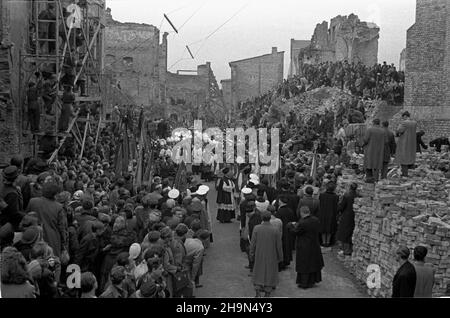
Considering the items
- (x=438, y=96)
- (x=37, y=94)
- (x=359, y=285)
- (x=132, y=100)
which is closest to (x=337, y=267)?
(x=359, y=285)

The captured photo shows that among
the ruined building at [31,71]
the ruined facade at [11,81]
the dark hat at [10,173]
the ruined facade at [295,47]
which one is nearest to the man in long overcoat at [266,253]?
the dark hat at [10,173]

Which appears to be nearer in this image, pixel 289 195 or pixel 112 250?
pixel 112 250

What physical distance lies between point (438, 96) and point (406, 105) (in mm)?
1347

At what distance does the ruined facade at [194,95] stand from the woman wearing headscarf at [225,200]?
35361 mm

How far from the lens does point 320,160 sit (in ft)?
62.3

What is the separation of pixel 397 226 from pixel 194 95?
46049 millimetres

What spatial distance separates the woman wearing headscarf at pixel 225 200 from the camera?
14.7m

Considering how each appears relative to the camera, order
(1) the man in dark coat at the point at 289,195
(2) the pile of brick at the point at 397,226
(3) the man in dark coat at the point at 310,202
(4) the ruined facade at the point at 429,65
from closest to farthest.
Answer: (2) the pile of brick at the point at 397,226 → (3) the man in dark coat at the point at 310,202 → (1) the man in dark coat at the point at 289,195 → (4) the ruined facade at the point at 429,65

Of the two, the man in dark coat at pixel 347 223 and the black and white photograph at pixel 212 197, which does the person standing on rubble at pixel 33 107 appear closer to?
the black and white photograph at pixel 212 197

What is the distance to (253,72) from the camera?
57.9 metres

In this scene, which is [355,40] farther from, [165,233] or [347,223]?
[165,233]

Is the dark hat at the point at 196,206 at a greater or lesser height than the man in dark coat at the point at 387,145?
lesser

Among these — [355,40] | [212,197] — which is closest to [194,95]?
[355,40]

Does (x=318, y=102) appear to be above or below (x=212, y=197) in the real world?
above
